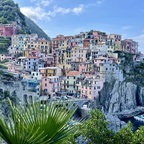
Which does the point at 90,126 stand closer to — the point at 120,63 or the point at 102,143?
the point at 102,143

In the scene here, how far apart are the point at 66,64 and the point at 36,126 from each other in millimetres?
44547

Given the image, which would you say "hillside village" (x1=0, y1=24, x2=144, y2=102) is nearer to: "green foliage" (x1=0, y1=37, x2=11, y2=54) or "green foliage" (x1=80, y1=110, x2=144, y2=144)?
"green foliage" (x1=0, y1=37, x2=11, y2=54)

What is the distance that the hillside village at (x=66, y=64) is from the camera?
3772cm

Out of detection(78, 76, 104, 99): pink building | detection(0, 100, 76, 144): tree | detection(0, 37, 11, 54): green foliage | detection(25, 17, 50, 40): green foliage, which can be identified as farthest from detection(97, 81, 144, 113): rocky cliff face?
detection(25, 17, 50, 40): green foliage

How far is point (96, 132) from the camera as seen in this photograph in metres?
7.10

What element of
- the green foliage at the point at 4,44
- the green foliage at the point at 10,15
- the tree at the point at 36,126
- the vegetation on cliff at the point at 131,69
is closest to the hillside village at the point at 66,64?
the green foliage at the point at 4,44

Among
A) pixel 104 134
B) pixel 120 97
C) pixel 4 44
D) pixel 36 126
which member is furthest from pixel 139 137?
pixel 4 44

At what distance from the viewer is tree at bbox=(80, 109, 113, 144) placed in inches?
275

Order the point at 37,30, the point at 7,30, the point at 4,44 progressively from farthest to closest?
the point at 37,30 < the point at 7,30 < the point at 4,44

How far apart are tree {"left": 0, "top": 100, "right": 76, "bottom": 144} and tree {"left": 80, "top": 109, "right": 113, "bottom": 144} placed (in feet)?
15.1

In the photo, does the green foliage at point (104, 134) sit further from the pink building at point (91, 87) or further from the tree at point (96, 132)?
the pink building at point (91, 87)

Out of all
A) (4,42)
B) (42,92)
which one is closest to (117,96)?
(42,92)

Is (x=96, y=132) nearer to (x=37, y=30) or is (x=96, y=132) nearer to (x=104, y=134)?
(x=104, y=134)

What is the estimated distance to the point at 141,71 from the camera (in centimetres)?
4872
